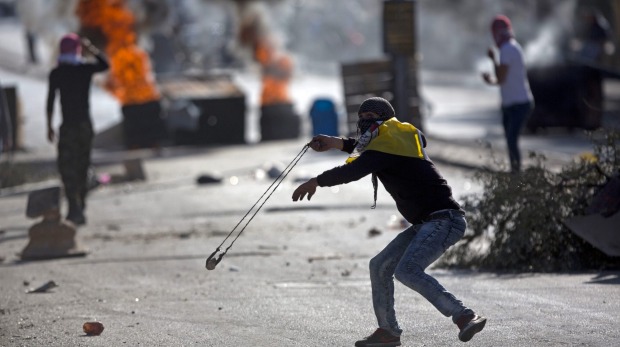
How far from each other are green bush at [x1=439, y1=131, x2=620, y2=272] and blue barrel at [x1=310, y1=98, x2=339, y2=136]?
40.1 ft

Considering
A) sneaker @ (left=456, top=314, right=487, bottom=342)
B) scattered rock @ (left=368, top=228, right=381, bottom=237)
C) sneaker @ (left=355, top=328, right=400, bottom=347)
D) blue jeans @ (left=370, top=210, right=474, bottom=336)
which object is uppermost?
blue jeans @ (left=370, top=210, right=474, bottom=336)

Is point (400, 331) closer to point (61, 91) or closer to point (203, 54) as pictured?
point (61, 91)

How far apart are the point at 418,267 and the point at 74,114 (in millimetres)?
7029

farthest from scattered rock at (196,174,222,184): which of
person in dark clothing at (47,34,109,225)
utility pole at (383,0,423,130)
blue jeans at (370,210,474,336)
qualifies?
blue jeans at (370,210,474,336)

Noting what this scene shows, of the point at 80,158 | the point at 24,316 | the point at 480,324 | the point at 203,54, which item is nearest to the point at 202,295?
the point at 24,316

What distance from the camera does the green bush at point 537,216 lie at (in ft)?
30.6

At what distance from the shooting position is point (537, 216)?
30.7ft

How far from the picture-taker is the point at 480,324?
20.8 feet

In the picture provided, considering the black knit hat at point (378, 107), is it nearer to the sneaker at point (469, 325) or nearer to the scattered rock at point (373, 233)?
the sneaker at point (469, 325)

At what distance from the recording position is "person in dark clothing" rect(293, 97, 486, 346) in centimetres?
638

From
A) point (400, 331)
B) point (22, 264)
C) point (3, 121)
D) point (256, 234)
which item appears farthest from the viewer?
point (3, 121)

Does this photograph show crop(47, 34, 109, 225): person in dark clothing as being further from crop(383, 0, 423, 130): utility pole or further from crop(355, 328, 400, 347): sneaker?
crop(383, 0, 423, 130): utility pole

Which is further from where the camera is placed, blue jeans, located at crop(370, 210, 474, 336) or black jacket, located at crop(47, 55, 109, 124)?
black jacket, located at crop(47, 55, 109, 124)

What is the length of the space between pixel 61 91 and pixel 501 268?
5369mm
